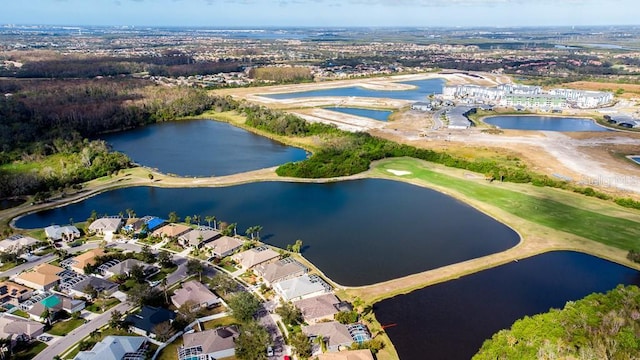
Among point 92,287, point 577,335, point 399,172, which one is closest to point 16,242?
point 92,287

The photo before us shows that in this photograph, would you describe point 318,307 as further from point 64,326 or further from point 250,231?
point 64,326

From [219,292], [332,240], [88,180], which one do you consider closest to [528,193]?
[332,240]

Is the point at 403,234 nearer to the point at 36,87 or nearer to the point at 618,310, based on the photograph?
the point at 618,310

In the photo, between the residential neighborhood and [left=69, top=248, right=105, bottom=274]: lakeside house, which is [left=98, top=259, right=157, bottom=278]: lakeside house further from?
[left=69, top=248, right=105, bottom=274]: lakeside house

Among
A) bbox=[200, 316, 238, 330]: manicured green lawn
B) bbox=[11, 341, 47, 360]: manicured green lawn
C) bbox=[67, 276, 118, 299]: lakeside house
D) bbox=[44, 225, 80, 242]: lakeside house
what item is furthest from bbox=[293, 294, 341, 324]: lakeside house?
bbox=[44, 225, 80, 242]: lakeside house

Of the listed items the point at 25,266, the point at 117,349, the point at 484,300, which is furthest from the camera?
the point at 25,266
